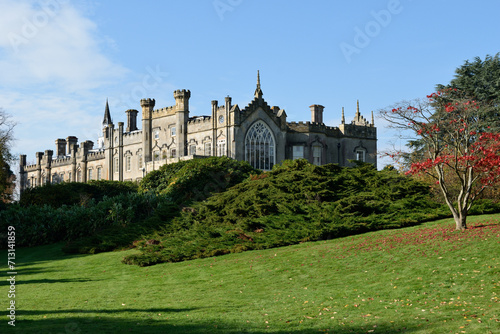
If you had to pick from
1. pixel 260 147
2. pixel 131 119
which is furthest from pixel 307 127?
pixel 131 119

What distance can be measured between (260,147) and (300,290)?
1316 inches

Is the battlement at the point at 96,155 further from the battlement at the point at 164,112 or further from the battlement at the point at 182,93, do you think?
the battlement at the point at 182,93

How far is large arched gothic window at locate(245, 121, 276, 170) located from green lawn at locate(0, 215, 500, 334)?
2670 centimetres

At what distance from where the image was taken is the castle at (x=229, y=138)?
46.0 m

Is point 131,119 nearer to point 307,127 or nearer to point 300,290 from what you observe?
point 307,127

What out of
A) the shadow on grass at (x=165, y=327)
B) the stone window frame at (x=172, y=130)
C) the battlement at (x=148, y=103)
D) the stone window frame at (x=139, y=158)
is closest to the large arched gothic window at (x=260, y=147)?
the stone window frame at (x=172, y=130)

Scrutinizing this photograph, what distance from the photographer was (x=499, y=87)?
3894cm

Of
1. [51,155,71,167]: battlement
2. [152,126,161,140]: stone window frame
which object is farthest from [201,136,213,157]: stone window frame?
[51,155,71,167]: battlement

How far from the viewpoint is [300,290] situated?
13609 millimetres

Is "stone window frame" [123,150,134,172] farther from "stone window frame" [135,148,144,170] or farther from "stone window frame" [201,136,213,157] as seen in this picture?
"stone window frame" [201,136,213,157]

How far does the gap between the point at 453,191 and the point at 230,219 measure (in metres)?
11.0

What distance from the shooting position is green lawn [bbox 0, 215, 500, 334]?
10.6 meters

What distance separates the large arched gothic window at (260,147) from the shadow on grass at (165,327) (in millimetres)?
34685

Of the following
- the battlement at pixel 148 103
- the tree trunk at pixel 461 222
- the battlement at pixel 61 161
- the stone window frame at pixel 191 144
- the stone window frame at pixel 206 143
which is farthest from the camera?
the battlement at pixel 61 161
